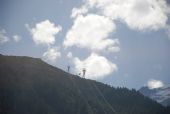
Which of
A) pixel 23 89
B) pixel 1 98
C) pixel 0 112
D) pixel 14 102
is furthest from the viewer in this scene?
pixel 23 89

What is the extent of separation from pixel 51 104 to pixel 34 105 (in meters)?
19.8

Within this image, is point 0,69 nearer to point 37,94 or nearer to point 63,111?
point 37,94

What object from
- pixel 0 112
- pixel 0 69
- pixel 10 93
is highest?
pixel 0 69

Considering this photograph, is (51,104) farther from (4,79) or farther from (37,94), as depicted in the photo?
(4,79)

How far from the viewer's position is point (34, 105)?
7116 inches

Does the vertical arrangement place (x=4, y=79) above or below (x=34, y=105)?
above

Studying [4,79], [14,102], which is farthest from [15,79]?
[14,102]

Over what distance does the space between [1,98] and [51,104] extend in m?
44.6

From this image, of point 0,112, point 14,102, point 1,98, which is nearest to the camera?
point 0,112

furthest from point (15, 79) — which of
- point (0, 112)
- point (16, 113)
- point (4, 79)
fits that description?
point (0, 112)

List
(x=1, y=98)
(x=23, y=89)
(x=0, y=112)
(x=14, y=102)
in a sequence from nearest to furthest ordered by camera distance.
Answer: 1. (x=0, y=112)
2. (x=1, y=98)
3. (x=14, y=102)
4. (x=23, y=89)

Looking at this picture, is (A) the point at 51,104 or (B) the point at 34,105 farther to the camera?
(A) the point at 51,104

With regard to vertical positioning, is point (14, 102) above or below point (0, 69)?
below

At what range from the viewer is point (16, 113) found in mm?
162250
